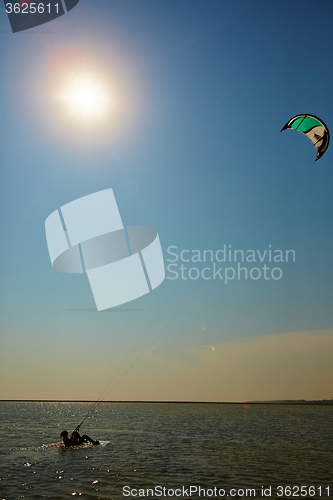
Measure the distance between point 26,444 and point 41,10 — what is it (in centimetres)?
1916

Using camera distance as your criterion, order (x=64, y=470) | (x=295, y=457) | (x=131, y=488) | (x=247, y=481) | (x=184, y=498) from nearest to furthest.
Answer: (x=184, y=498) → (x=131, y=488) → (x=247, y=481) → (x=64, y=470) → (x=295, y=457)

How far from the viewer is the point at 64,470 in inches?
517

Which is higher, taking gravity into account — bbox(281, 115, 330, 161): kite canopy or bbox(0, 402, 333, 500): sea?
bbox(281, 115, 330, 161): kite canopy

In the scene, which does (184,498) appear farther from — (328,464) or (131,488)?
(328,464)

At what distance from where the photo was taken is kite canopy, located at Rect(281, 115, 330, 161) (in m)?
14.0

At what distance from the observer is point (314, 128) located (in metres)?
14.7

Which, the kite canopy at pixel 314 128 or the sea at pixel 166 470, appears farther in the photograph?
the kite canopy at pixel 314 128

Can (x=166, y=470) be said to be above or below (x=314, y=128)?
below

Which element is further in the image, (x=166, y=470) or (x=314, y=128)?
(x=314, y=128)

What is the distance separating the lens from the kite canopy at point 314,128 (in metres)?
14.0

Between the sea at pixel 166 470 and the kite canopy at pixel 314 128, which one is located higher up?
the kite canopy at pixel 314 128

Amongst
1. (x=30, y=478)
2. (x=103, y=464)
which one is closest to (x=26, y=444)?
(x=103, y=464)

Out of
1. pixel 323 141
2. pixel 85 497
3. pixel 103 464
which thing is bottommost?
pixel 85 497

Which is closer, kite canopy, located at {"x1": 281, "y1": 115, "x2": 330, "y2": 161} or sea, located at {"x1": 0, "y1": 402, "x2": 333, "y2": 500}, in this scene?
sea, located at {"x1": 0, "y1": 402, "x2": 333, "y2": 500}
